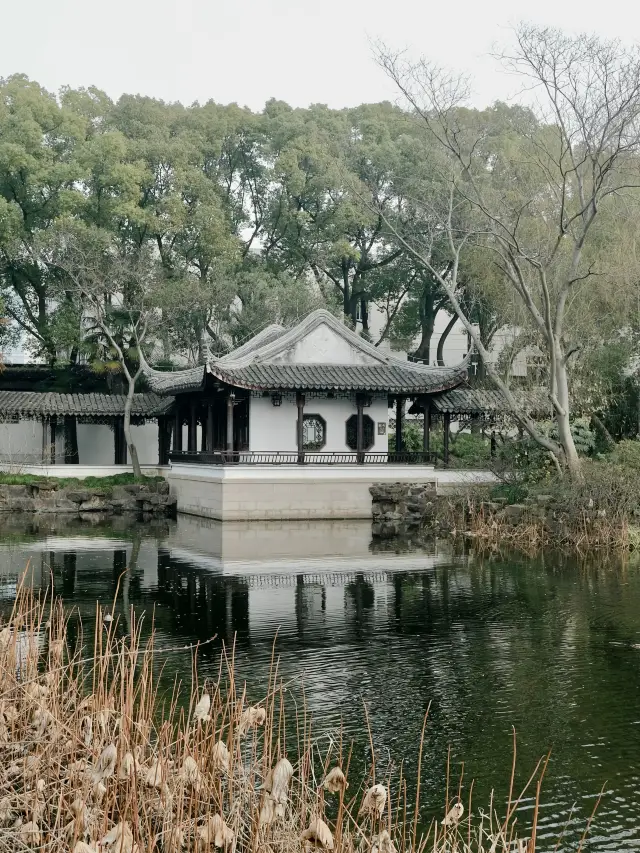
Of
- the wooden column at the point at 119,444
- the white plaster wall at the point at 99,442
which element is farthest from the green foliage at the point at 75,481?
the white plaster wall at the point at 99,442

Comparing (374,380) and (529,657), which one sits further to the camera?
(374,380)

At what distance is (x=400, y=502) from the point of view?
22250 mm

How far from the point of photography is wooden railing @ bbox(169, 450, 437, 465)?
22.2 metres

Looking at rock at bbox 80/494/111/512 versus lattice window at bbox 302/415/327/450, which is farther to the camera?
rock at bbox 80/494/111/512

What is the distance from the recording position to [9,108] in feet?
96.9

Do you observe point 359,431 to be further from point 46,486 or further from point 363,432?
point 46,486

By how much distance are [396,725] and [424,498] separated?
50.5 ft

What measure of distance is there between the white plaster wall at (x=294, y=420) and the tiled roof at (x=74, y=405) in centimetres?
503

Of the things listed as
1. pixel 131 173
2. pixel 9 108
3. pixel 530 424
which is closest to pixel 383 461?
pixel 530 424

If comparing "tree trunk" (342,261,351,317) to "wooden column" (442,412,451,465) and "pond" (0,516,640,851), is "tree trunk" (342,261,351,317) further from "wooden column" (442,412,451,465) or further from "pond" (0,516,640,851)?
"pond" (0,516,640,851)

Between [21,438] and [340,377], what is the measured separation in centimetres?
1146

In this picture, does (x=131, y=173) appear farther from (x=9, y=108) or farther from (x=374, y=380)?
(x=374, y=380)

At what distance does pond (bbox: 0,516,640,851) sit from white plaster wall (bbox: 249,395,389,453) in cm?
615

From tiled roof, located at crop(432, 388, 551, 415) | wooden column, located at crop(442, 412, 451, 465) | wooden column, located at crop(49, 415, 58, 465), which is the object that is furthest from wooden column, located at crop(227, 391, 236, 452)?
wooden column, located at crop(49, 415, 58, 465)
